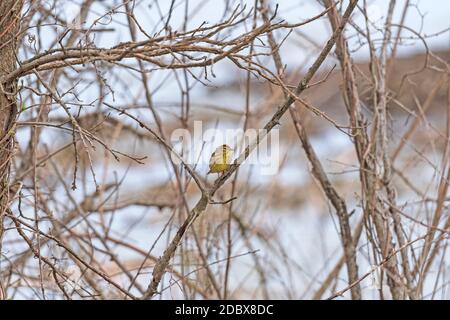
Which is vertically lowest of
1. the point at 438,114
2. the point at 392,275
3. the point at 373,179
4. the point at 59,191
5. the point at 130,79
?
the point at 392,275

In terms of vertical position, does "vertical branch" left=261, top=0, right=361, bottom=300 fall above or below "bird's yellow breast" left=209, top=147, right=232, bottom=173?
above

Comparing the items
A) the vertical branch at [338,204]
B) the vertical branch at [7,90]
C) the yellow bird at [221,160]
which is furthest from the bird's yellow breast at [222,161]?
the vertical branch at [338,204]

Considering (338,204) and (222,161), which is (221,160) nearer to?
(222,161)

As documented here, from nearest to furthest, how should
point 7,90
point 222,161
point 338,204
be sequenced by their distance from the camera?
point 7,90 < point 222,161 < point 338,204

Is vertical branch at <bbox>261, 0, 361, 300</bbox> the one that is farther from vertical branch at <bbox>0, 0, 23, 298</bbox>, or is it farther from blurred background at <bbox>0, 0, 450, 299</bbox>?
vertical branch at <bbox>0, 0, 23, 298</bbox>

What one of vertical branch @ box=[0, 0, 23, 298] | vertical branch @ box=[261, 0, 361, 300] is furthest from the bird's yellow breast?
vertical branch @ box=[261, 0, 361, 300]

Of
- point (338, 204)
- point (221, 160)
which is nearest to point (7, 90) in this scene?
point (221, 160)

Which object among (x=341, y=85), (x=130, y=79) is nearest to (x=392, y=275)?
(x=341, y=85)

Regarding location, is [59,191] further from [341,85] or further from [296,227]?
[296,227]

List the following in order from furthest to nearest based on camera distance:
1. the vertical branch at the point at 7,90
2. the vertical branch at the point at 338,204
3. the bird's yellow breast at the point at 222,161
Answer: the vertical branch at the point at 338,204, the bird's yellow breast at the point at 222,161, the vertical branch at the point at 7,90

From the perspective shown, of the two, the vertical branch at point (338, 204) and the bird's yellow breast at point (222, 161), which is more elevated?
the vertical branch at point (338, 204)

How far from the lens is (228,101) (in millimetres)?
5703

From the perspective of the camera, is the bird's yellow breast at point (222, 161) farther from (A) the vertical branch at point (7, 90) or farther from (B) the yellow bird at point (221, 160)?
(A) the vertical branch at point (7, 90)
